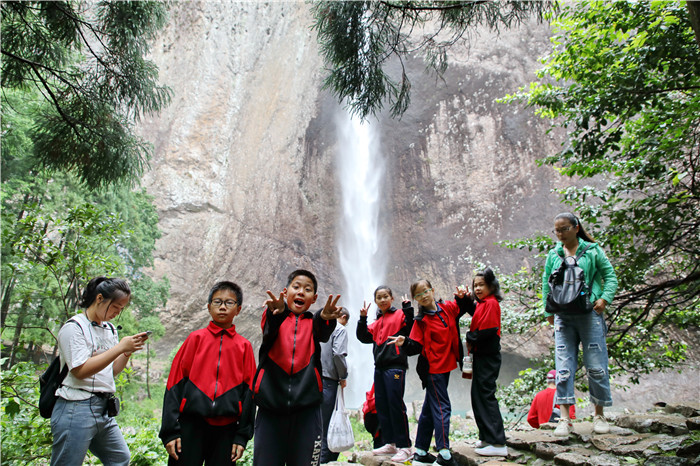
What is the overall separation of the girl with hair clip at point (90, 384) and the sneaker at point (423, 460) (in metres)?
1.84

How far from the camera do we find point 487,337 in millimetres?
3164

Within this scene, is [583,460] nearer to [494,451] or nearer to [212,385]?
[494,451]

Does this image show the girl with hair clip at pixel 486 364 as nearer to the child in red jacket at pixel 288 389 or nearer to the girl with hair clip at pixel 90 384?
the child in red jacket at pixel 288 389

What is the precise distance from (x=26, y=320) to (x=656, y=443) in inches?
443

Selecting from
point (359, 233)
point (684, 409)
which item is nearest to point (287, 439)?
point (684, 409)

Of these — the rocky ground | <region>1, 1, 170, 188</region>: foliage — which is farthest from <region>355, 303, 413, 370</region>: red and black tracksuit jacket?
<region>1, 1, 170, 188</region>: foliage

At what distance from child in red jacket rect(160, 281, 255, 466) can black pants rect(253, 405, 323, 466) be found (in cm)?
9

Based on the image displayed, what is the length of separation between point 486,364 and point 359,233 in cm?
1742

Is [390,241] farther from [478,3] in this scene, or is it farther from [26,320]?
[478,3]

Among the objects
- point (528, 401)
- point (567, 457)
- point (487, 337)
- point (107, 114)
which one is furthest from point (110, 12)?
point (528, 401)

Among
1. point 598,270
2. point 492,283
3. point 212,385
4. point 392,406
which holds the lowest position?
point 392,406

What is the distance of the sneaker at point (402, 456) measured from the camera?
3.10 metres

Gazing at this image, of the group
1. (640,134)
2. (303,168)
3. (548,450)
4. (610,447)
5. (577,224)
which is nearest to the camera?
(610,447)

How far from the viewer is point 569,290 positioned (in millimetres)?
3143
